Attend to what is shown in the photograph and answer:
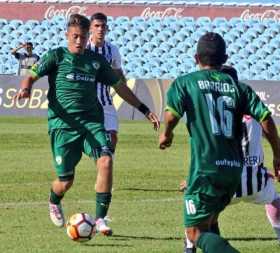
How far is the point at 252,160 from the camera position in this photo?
895cm

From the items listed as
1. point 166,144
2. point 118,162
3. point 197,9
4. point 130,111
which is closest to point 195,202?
point 166,144

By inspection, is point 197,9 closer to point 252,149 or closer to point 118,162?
point 118,162

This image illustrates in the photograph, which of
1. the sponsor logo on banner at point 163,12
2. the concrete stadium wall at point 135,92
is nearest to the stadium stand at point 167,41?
the sponsor logo on banner at point 163,12

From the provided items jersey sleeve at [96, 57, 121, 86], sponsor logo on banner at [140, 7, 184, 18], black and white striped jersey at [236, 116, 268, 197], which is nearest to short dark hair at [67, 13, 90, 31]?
jersey sleeve at [96, 57, 121, 86]

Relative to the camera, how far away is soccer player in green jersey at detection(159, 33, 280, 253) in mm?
7254

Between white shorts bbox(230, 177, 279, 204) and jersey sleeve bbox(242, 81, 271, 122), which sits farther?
white shorts bbox(230, 177, 279, 204)

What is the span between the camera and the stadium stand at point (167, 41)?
3641 cm

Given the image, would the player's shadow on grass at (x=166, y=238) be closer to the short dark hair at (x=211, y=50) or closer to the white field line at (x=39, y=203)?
the white field line at (x=39, y=203)

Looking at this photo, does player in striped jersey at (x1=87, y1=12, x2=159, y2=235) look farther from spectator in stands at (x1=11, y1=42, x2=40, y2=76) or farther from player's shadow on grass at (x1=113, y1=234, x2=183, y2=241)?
spectator in stands at (x1=11, y1=42, x2=40, y2=76)

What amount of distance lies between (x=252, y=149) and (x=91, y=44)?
3.93 metres

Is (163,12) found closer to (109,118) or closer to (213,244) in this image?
(109,118)

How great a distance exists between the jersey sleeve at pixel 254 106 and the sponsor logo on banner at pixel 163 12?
33215mm

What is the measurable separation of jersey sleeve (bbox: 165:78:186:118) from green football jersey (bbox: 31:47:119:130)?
297 centimetres

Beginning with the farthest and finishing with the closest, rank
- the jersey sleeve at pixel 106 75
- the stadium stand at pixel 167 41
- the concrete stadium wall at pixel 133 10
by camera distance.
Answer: the concrete stadium wall at pixel 133 10, the stadium stand at pixel 167 41, the jersey sleeve at pixel 106 75
